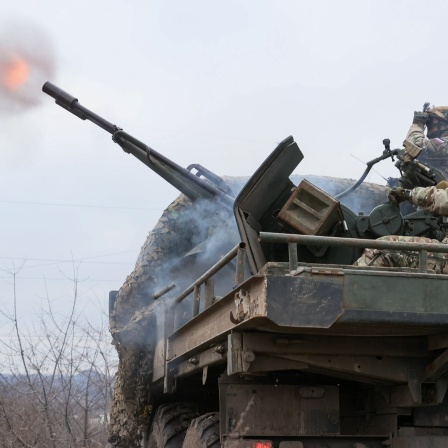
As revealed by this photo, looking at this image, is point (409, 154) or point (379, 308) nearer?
point (379, 308)

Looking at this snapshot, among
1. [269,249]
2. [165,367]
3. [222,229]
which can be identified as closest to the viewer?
[269,249]

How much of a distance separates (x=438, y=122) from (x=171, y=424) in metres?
3.75

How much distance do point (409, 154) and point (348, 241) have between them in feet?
7.54

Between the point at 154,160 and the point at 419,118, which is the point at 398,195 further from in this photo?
the point at 154,160

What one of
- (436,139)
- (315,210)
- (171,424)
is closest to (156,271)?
(171,424)

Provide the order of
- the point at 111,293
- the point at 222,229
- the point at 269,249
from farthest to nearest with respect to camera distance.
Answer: the point at 111,293 → the point at 222,229 → the point at 269,249

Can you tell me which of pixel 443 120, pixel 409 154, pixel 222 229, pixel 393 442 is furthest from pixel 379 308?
pixel 443 120

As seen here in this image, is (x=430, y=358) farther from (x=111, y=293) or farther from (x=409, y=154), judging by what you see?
(x=111, y=293)

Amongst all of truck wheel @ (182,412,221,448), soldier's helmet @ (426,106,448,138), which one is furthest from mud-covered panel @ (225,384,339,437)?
Answer: soldier's helmet @ (426,106,448,138)

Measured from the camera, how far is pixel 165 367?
745 centimetres

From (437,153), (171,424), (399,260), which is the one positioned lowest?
(171,424)

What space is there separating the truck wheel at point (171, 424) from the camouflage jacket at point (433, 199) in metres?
2.97

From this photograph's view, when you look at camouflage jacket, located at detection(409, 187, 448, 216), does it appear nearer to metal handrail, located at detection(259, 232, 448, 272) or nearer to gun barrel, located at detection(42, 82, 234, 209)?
metal handrail, located at detection(259, 232, 448, 272)

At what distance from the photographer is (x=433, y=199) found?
6156mm
